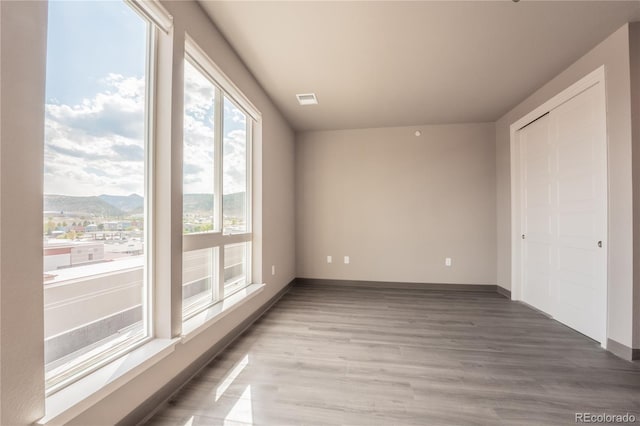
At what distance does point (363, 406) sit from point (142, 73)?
248 cm

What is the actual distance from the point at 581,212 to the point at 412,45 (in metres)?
2.35

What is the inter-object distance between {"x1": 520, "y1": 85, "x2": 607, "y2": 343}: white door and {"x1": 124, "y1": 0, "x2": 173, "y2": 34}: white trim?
11.8 feet

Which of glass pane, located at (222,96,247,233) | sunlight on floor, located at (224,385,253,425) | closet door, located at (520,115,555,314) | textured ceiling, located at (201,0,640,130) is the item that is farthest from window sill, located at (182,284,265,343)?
closet door, located at (520,115,555,314)

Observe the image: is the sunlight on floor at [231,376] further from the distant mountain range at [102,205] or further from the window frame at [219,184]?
the distant mountain range at [102,205]

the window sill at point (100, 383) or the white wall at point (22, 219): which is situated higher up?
the white wall at point (22, 219)

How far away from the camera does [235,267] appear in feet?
9.69

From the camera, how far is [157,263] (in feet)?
5.69

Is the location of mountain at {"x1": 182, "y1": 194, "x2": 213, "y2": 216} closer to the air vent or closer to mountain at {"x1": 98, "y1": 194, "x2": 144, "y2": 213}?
mountain at {"x1": 98, "y1": 194, "x2": 144, "y2": 213}

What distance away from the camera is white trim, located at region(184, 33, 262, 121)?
6.51 feet

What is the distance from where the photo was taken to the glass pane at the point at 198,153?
2070 mm

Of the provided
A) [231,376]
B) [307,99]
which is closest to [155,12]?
[307,99]

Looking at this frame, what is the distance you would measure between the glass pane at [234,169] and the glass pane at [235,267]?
197 millimetres

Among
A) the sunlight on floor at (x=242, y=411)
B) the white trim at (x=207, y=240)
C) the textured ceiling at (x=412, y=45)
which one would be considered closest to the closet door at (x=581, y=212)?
the textured ceiling at (x=412, y=45)

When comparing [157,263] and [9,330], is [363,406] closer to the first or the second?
[157,263]
